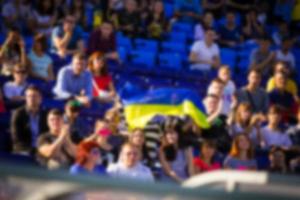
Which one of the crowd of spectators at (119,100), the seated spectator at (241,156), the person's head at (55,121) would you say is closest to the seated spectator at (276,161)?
the crowd of spectators at (119,100)

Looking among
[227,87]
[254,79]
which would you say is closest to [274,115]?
[254,79]

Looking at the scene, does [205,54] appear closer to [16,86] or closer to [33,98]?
[16,86]

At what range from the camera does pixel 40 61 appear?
27.3 feet

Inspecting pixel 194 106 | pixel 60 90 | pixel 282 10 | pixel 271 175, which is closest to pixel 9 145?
pixel 60 90

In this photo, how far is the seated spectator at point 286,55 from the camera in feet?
34.3

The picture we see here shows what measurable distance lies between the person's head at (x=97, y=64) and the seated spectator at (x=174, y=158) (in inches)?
42.9

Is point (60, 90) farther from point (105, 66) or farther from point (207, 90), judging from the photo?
point (207, 90)

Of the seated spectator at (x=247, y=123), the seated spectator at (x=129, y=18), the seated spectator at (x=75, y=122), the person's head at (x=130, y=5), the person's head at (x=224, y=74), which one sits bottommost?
the seated spectator at (x=75, y=122)

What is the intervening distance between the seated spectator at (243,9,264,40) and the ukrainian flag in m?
3.00

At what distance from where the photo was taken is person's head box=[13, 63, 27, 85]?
25.2ft

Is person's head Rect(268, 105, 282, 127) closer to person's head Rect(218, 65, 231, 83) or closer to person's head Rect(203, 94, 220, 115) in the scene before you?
person's head Rect(203, 94, 220, 115)

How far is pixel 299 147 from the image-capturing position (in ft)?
27.8

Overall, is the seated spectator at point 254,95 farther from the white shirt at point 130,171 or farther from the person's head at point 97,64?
the white shirt at point 130,171

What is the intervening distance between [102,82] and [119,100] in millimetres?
267
